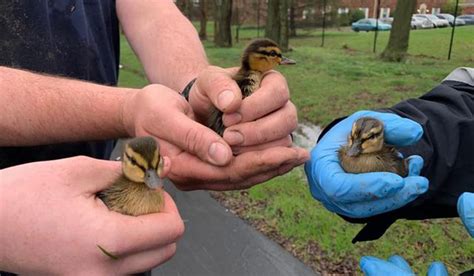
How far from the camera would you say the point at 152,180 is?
6.19 ft

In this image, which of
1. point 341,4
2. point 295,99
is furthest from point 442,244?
point 341,4

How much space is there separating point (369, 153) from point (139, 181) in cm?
140

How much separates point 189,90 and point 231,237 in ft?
10.0

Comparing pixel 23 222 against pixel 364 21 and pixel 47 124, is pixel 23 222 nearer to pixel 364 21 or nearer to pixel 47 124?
pixel 47 124

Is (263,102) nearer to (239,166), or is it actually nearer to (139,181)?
(239,166)

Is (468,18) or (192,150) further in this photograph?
(468,18)

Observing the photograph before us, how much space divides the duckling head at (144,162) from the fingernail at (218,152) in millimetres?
272

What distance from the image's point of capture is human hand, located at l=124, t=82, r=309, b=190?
2100 millimetres

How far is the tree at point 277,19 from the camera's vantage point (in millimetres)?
20531

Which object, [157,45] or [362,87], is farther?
[362,87]

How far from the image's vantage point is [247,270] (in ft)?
15.1

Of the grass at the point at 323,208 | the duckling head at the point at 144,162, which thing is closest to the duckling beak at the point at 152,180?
the duckling head at the point at 144,162

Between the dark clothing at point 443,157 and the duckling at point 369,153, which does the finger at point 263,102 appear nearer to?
the duckling at point 369,153

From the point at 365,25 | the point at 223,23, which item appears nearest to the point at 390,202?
the point at 223,23
